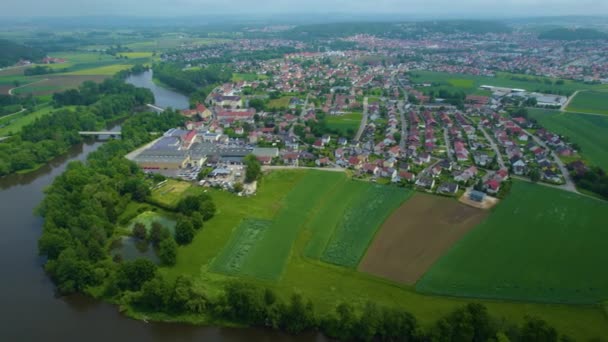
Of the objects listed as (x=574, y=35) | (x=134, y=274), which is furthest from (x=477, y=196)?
(x=574, y=35)

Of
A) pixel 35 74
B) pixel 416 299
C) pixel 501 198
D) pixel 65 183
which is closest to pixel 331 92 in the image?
pixel 501 198

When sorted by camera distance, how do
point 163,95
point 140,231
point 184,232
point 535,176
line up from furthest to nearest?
point 163,95 < point 535,176 < point 140,231 < point 184,232

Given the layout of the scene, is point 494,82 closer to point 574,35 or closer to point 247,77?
point 247,77

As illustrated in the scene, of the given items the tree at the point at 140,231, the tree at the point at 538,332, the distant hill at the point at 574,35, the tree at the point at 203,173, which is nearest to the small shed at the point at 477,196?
the tree at the point at 538,332

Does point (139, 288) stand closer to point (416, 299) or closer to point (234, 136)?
point (416, 299)

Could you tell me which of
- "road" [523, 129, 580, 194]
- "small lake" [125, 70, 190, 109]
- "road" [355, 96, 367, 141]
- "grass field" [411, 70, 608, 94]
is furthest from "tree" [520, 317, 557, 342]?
"grass field" [411, 70, 608, 94]

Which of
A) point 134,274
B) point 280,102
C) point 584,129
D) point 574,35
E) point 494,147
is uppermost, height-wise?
point 574,35

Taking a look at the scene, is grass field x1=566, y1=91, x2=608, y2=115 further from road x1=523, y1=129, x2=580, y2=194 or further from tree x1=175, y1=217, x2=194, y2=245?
tree x1=175, y1=217, x2=194, y2=245
